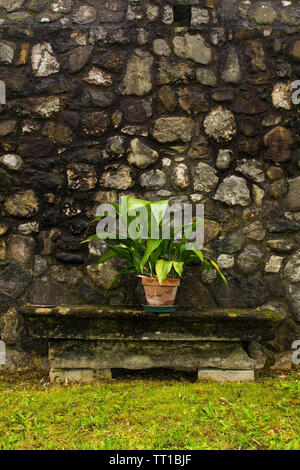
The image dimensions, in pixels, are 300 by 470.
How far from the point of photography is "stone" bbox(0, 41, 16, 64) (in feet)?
10.6

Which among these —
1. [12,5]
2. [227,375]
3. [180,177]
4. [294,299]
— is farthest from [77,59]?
[227,375]

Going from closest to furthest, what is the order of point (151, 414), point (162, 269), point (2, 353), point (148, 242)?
1. point (151, 414)
2. point (162, 269)
3. point (148, 242)
4. point (2, 353)

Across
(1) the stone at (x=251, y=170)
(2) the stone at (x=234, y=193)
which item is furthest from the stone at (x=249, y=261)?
(1) the stone at (x=251, y=170)

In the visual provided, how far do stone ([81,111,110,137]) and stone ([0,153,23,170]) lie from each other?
506 millimetres

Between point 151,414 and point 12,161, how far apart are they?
1943 mm

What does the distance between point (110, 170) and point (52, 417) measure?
1664mm

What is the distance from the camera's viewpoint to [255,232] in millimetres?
3154

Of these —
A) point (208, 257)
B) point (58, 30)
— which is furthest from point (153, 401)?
point (58, 30)

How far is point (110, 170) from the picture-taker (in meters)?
3.19

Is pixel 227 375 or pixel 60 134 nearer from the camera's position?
pixel 227 375

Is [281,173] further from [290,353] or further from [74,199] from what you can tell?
[74,199]

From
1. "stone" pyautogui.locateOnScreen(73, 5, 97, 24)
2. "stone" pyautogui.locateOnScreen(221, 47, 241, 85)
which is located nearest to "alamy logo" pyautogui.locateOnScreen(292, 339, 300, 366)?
"stone" pyautogui.locateOnScreen(221, 47, 241, 85)

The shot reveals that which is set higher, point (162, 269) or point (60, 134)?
point (60, 134)

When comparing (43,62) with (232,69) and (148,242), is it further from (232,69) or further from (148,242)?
(148,242)
